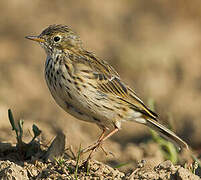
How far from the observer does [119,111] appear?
618 centimetres

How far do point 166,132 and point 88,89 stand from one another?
1.11 meters

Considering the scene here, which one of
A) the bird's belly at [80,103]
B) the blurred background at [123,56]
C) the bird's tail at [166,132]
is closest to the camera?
the bird's belly at [80,103]

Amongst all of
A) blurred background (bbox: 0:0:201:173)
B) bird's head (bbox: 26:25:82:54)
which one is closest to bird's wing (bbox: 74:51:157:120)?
bird's head (bbox: 26:25:82:54)

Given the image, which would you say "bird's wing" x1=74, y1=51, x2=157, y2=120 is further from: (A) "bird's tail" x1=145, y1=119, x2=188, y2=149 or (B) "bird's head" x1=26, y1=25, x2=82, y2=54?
(B) "bird's head" x1=26, y1=25, x2=82, y2=54

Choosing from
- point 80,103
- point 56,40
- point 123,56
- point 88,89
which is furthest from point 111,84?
point 123,56

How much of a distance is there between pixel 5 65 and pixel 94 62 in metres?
5.33

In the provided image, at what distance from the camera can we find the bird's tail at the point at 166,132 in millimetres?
6254

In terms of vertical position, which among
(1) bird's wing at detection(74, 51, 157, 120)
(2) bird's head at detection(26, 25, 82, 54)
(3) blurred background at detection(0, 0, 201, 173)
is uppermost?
(2) bird's head at detection(26, 25, 82, 54)

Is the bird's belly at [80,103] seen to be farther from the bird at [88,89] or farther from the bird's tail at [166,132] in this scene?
the bird's tail at [166,132]

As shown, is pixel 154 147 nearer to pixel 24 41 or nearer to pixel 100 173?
pixel 100 173

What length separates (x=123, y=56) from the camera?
38.7 feet

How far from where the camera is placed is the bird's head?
636 centimetres

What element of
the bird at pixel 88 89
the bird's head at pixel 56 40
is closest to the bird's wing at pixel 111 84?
the bird at pixel 88 89

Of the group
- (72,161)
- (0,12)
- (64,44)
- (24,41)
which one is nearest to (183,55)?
(24,41)
